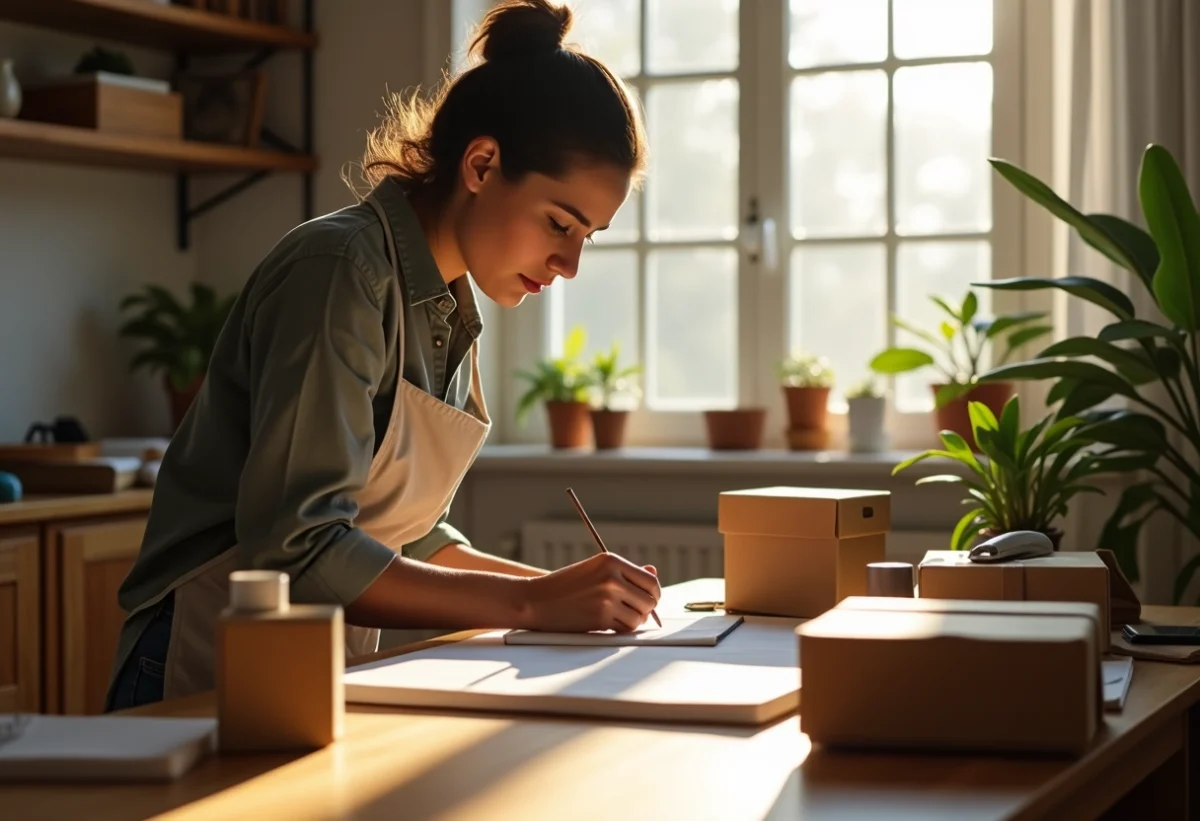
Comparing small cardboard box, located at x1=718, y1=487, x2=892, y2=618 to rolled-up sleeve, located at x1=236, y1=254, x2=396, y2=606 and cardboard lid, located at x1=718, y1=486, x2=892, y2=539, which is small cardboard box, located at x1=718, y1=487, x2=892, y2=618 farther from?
rolled-up sleeve, located at x1=236, y1=254, x2=396, y2=606

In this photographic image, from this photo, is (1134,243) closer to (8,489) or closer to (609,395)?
(609,395)

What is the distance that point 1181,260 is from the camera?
2.37 metres

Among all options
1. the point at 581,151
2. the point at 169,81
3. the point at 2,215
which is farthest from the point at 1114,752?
the point at 169,81

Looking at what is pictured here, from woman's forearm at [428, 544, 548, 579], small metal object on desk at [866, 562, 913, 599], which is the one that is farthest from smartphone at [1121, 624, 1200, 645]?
woman's forearm at [428, 544, 548, 579]

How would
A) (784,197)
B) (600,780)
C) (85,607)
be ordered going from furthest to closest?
(784,197)
(85,607)
(600,780)

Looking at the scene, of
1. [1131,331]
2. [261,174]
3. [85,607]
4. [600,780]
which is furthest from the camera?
[261,174]

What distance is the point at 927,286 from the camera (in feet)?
11.3

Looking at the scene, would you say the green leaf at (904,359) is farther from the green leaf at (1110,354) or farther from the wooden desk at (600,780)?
the wooden desk at (600,780)

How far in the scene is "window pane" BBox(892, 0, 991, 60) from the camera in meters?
3.38

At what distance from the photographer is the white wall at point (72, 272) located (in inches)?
136

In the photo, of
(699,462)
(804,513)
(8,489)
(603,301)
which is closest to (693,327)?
(603,301)

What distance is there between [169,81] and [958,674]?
3245mm

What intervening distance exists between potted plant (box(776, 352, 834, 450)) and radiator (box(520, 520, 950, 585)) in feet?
1.05

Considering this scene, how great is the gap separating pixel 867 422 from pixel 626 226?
0.80 m
